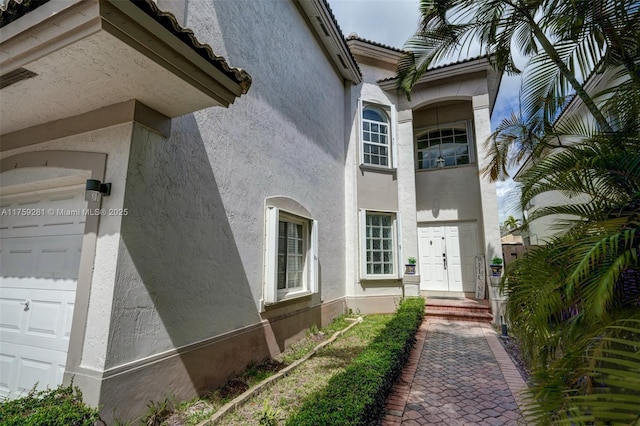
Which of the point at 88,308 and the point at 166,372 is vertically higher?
the point at 88,308

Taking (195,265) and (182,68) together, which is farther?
(195,265)

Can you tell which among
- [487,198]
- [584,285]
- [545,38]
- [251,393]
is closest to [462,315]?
[487,198]

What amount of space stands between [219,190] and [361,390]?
3.39m

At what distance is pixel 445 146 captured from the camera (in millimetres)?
12102

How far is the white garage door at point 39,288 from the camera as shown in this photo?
3.67m

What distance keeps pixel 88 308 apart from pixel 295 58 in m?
6.65

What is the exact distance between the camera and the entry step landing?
905 cm

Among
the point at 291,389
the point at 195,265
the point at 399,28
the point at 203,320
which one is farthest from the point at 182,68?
the point at 399,28

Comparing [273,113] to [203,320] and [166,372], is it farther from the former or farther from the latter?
[166,372]

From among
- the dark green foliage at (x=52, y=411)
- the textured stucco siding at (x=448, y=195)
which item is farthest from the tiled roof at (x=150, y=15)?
the textured stucco siding at (x=448, y=195)

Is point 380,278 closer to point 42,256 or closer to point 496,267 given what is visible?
point 496,267

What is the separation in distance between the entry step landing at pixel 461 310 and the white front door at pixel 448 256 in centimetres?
96

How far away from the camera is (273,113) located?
6.35 metres

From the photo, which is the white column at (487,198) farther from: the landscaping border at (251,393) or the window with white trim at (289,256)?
the landscaping border at (251,393)
